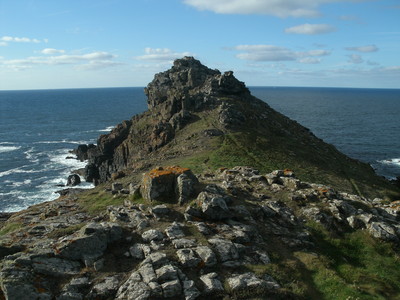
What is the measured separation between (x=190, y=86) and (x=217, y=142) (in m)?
45.3

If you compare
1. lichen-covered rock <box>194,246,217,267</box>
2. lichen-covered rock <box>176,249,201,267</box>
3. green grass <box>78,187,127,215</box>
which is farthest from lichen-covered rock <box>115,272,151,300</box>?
green grass <box>78,187,127,215</box>

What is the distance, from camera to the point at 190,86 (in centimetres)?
10725

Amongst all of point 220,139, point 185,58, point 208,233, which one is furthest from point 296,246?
point 185,58

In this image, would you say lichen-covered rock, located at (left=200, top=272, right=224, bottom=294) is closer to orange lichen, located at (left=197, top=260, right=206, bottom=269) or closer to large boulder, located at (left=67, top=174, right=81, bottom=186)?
orange lichen, located at (left=197, top=260, right=206, bottom=269)

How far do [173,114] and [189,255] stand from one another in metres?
70.2

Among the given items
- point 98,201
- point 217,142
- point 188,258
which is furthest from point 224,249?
point 217,142

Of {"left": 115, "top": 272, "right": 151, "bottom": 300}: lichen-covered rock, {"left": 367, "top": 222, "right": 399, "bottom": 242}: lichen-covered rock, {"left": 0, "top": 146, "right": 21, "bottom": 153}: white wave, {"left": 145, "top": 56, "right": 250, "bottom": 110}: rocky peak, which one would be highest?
{"left": 145, "top": 56, "right": 250, "bottom": 110}: rocky peak

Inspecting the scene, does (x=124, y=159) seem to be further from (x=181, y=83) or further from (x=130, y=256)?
(x=130, y=256)

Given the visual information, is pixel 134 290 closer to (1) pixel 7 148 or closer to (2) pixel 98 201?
(2) pixel 98 201

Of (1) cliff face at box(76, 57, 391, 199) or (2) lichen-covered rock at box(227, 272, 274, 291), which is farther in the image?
(1) cliff face at box(76, 57, 391, 199)

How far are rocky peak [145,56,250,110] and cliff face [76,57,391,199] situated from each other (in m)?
0.30

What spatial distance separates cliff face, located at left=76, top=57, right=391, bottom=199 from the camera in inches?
2313

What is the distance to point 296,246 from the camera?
21875 millimetres

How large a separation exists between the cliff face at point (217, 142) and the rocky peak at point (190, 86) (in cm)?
30
